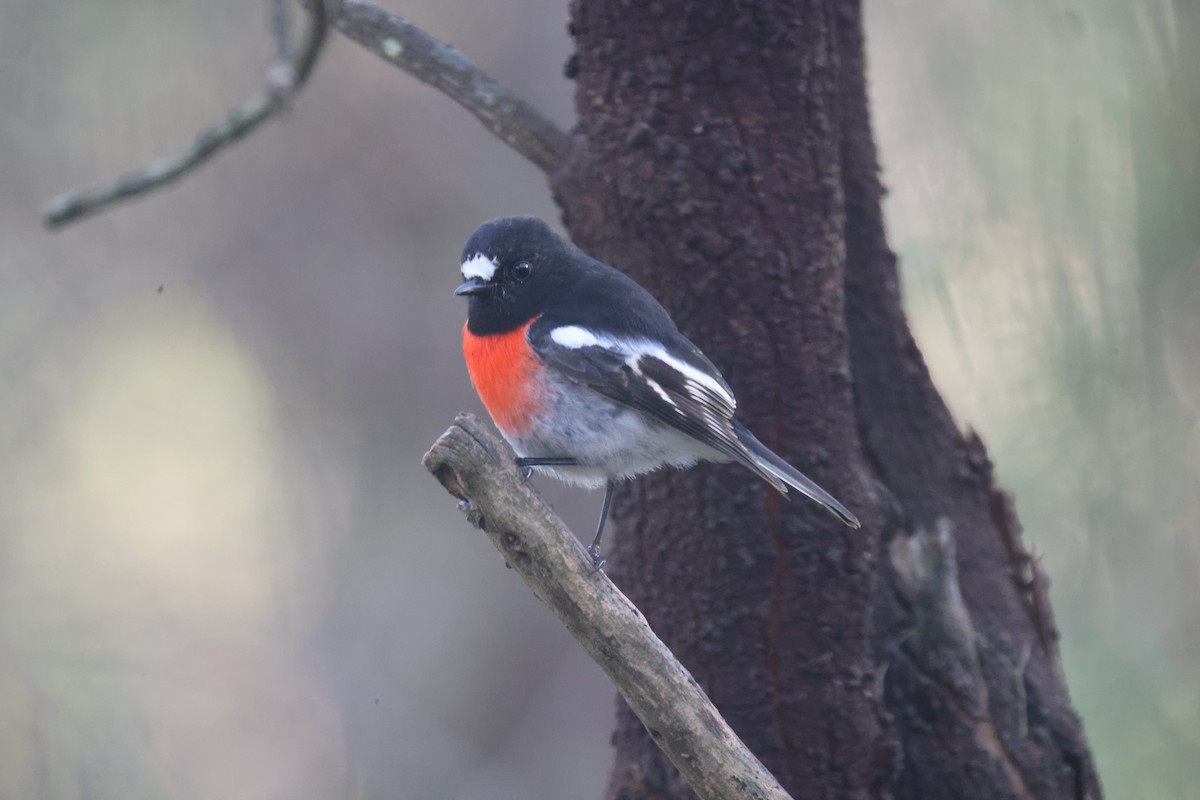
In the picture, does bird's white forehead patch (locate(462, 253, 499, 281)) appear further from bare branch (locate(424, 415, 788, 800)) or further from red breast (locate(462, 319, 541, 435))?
bare branch (locate(424, 415, 788, 800))

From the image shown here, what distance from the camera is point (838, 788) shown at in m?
3.03

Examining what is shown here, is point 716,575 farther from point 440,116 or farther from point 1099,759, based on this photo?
point 440,116

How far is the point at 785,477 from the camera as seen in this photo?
2789mm

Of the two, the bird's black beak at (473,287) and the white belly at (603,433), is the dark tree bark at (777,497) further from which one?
the bird's black beak at (473,287)

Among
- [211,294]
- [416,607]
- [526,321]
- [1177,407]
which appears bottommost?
[416,607]

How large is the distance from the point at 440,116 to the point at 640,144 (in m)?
5.40

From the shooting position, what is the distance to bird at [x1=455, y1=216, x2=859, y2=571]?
2.99 metres

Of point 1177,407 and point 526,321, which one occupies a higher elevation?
point 1177,407

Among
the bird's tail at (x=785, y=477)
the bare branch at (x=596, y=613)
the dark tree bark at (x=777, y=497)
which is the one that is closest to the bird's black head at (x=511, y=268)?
the dark tree bark at (x=777, y=497)

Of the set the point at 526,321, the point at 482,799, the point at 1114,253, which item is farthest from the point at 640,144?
the point at 482,799

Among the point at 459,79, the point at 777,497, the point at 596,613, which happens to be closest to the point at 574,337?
the point at 777,497

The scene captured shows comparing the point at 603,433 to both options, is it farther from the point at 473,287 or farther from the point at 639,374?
the point at 473,287

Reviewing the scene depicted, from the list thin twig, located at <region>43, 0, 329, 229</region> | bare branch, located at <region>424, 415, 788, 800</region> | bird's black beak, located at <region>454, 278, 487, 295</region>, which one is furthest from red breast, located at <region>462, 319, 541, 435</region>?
thin twig, located at <region>43, 0, 329, 229</region>

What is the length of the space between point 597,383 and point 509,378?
24 cm
